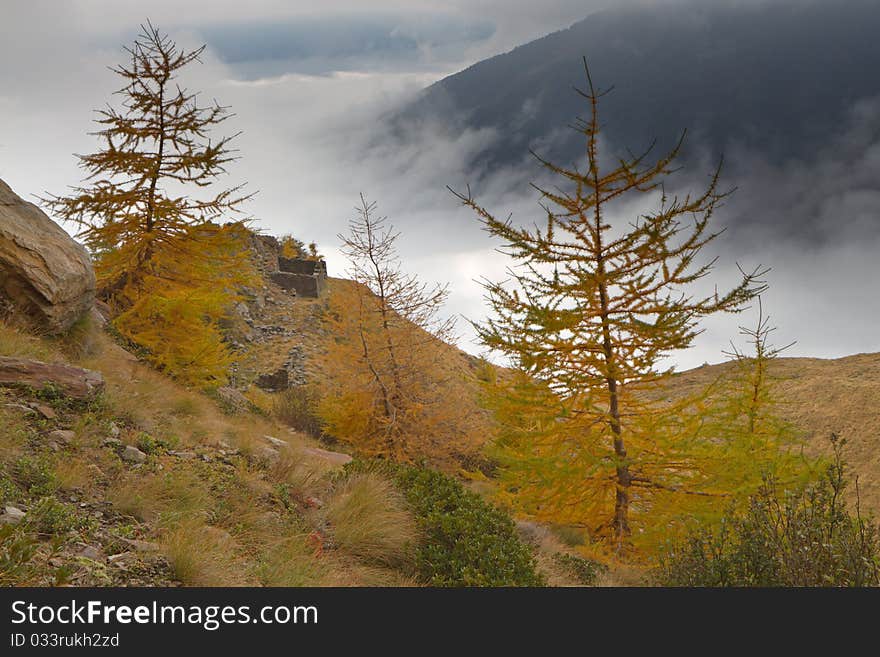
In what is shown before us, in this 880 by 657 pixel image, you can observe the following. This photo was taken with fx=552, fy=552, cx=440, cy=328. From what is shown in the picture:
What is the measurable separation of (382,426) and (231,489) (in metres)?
8.98

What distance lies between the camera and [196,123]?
1389 cm

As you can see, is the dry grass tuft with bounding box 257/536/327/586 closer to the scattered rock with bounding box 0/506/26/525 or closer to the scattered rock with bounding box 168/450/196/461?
the scattered rock with bounding box 0/506/26/525

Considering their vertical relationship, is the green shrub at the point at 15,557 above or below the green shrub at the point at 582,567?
above

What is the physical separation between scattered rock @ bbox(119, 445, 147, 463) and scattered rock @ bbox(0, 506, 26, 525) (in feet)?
5.83

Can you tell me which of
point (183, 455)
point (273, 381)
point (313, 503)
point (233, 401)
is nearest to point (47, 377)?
point (183, 455)

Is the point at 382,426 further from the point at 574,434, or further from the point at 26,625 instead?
the point at 26,625

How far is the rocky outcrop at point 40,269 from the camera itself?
916cm

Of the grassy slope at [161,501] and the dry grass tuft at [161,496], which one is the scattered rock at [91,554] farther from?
the dry grass tuft at [161,496]

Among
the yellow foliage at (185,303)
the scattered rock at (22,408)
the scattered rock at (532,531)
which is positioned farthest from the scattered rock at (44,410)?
the scattered rock at (532,531)

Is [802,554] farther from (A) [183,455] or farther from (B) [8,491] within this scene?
(A) [183,455]

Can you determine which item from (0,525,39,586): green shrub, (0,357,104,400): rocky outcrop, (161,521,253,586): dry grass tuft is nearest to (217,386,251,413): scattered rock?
(0,357,104,400): rocky outcrop

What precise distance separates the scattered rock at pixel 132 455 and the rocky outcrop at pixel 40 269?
4921 millimetres

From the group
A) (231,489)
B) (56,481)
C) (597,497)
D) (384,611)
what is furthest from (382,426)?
(384,611)

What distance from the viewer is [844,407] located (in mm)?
25047
